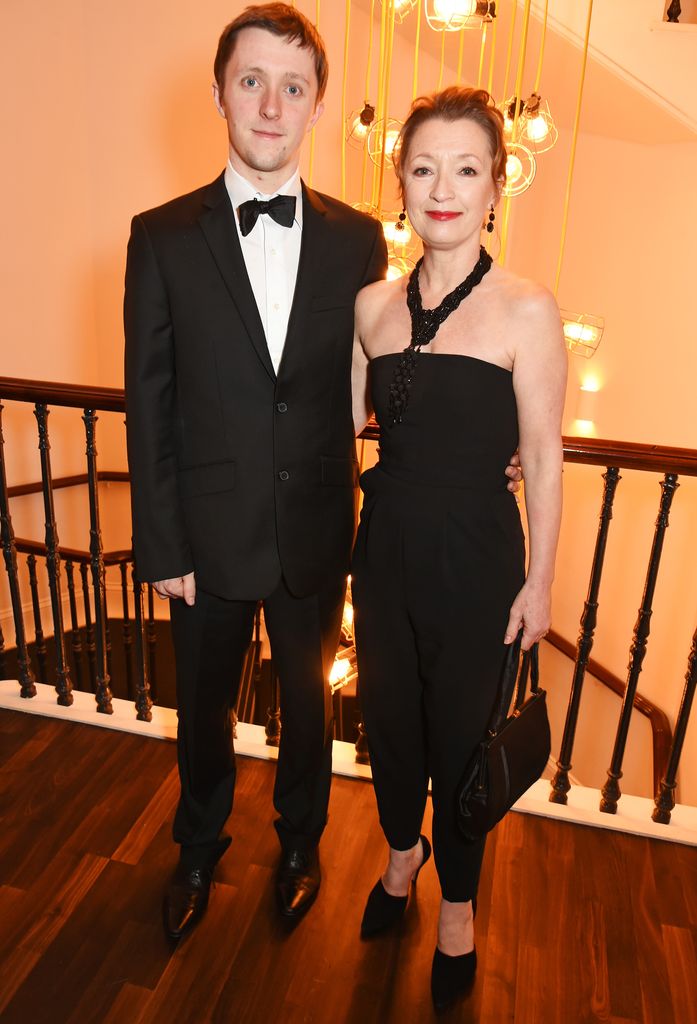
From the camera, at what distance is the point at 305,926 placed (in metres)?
1.70

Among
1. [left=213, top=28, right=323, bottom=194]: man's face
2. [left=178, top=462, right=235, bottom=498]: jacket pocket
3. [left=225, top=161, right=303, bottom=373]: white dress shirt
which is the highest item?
[left=213, top=28, right=323, bottom=194]: man's face

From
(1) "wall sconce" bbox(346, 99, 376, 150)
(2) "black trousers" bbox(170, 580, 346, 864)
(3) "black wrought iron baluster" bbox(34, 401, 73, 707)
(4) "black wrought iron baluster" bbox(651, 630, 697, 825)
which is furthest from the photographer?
(1) "wall sconce" bbox(346, 99, 376, 150)

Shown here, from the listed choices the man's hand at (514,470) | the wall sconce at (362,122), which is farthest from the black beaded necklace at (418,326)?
the wall sconce at (362,122)

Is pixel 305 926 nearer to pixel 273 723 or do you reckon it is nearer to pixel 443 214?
pixel 273 723

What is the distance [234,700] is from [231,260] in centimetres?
98

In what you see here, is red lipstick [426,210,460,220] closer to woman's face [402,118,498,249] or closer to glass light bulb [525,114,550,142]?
woman's face [402,118,498,249]

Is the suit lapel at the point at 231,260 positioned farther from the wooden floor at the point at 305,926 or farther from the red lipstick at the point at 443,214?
the wooden floor at the point at 305,926

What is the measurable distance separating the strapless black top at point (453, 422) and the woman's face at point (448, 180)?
22cm


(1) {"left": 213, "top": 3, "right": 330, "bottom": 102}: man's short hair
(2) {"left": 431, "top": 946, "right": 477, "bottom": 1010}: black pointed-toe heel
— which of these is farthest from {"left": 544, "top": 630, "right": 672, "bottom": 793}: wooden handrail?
(1) {"left": 213, "top": 3, "right": 330, "bottom": 102}: man's short hair

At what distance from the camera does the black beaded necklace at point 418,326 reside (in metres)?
1.31

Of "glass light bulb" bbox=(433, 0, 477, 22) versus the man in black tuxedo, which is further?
"glass light bulb" bbox=(433, 0, 477, 22)

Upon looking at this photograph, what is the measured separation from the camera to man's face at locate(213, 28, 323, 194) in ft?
4.27

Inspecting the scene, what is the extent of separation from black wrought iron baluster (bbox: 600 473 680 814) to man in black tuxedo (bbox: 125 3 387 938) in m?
0.77

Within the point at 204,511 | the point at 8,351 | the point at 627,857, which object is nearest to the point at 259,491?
the point at 204,511
